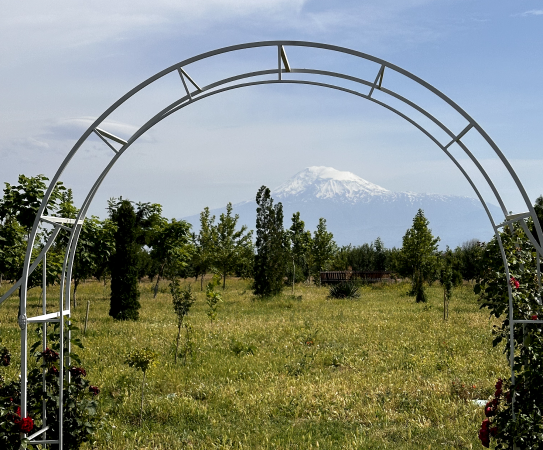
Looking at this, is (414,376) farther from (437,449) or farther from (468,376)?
(437,449)

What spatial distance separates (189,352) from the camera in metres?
10.1

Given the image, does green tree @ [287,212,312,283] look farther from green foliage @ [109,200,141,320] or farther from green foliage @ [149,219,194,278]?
green foliage @ [109,200,141,320]

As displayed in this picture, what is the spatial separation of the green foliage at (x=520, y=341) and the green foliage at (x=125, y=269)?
1246cm

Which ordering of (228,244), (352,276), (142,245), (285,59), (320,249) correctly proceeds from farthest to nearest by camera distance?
(320,249) → (352,276) → (228,244) → (142,245) → (285,59)

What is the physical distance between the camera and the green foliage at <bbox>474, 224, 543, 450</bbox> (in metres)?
4.63

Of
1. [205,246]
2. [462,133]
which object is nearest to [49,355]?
[462,133]

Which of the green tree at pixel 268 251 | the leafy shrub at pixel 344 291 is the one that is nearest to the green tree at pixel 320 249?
the green tree at pixel 268 251

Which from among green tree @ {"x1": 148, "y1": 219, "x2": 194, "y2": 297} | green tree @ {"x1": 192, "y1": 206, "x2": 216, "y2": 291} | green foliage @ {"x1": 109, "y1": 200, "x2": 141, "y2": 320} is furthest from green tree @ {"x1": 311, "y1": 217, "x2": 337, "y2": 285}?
green foliage @ {"x1": 109, "y1": 200, "x2": 141, "y2": 320}

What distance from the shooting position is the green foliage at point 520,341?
15.2 feet

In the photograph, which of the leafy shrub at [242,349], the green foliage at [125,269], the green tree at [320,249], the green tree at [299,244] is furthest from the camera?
the green tree at [320,249]

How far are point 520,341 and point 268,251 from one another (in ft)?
61.3

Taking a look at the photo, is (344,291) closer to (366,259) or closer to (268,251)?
(268,251)

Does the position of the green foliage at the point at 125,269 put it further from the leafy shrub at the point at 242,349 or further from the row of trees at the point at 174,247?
the leafy shrub at the point at 242,349

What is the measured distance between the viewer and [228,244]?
31688 mm
